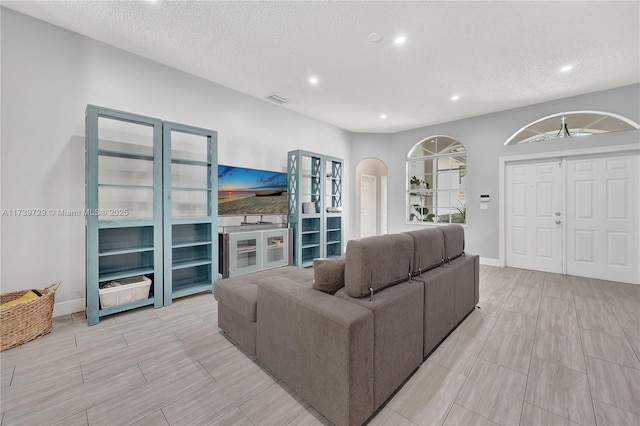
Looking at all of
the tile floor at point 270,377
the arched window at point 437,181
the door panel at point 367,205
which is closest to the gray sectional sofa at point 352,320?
the tile floor at point 270,377

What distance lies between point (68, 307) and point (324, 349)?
3.01 meters

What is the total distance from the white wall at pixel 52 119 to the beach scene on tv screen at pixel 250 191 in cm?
111

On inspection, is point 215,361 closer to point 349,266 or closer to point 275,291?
point 275,291

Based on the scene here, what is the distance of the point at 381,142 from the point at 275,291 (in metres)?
5.55

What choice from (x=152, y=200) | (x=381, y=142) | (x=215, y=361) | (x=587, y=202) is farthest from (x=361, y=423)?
(x=381, y=142)

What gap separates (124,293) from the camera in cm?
273

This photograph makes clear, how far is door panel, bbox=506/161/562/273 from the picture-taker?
14.6 ft

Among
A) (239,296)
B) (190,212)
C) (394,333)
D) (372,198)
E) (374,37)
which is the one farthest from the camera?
(372,198)

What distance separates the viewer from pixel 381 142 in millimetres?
6469

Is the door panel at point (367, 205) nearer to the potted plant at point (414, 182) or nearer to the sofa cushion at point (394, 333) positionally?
the potted plant at point (414, 182)

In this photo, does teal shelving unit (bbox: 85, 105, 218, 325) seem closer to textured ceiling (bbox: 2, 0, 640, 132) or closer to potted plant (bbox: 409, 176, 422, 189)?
textured ceiling (bbox: 2, 0, 640, 132)

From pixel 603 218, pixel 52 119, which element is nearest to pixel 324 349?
pixel 52 119

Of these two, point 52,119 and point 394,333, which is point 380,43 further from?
point 52,119

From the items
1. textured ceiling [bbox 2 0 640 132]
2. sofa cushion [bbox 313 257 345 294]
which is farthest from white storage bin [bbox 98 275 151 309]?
textured ceiling [bbox 2 0 640 132]
